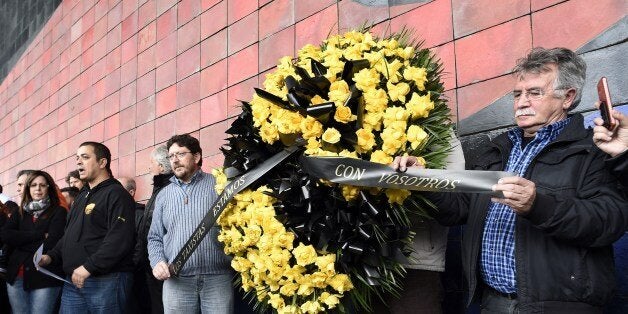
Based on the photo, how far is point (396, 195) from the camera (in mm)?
2057

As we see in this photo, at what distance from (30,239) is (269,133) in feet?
Result: 8.89

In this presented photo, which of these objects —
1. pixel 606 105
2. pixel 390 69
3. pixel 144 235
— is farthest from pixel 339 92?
pixel 144 235

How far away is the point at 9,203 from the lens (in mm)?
4934

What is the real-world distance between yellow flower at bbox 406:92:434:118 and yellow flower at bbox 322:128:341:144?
26 cm

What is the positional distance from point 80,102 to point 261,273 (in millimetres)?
5454

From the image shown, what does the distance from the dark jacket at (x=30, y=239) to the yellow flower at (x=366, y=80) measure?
281 centimetres

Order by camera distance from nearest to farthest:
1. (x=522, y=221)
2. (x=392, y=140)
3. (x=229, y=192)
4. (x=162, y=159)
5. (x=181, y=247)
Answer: (x=522, y=221) < (x=392, y=140) < (x=229, y=192) < (x=181, y=247) < (x=162, y=159)

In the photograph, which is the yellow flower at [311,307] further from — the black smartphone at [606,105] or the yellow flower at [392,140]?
the black smartphone at [606,105]

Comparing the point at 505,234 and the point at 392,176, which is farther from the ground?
the point at 392,176

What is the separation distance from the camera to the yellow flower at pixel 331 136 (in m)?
2.10

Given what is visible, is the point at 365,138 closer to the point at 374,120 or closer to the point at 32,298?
the point at 374,120

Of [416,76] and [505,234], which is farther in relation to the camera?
[416,76]

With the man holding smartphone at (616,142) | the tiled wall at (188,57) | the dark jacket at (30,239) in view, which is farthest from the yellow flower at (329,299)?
the dark jacket at (30,239)

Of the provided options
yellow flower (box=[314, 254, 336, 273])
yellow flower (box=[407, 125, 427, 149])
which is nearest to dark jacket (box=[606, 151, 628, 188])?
yellow flower (box=[407, 125, 427, 149])
